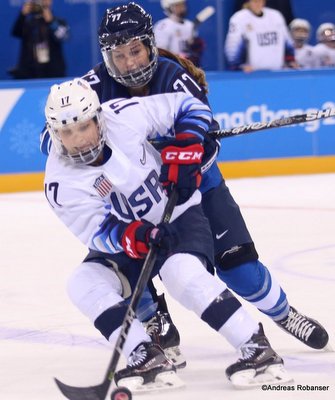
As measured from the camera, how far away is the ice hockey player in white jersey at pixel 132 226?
140 inches

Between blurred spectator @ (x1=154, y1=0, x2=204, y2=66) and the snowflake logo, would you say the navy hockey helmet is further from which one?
blurred spectator @ (x1=154, y1=0, x2=204, y2=66)

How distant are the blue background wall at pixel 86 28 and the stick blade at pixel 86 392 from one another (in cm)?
706

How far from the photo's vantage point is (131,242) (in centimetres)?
354

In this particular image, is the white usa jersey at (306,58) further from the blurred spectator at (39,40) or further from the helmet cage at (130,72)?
the helmet cage at (130,72)

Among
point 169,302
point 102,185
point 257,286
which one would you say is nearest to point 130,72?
point 102,185

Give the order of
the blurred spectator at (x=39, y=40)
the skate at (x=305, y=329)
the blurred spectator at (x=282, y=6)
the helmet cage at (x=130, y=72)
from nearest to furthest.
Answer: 1. the helmet cage at (x=130, y=72)
2. the skate at (x=305, y=329)
3. the blurred spectator at (x=39, y=40)
4. the blurred spectator at (x=282, y=6)

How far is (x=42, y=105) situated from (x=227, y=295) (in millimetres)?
4816

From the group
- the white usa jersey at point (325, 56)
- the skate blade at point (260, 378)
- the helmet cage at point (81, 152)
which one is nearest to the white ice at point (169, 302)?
the skate blade at point (260, 378)

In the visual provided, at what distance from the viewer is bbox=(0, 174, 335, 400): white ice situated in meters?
3.77

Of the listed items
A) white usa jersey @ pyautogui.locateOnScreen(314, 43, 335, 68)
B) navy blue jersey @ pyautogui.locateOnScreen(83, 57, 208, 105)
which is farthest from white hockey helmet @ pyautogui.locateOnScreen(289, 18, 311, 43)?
navy blue jersey @ pyautogui.locateOnScreen(83, 57, 208, 105)

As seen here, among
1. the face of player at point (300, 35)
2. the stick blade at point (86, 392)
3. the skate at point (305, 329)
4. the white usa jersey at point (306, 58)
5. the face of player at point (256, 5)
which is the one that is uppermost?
the stick blade at point (86, 392)

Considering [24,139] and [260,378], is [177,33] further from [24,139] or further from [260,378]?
[260,378]

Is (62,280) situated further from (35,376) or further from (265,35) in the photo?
(265,35)

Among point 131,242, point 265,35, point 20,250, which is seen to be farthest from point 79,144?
point 265,35
